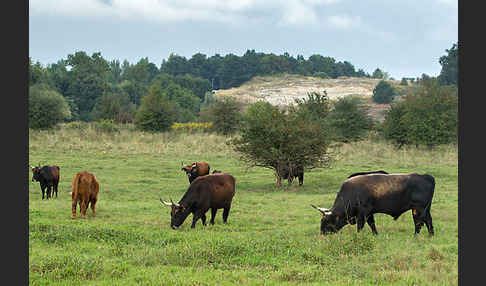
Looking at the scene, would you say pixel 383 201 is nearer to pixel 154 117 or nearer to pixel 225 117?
pixel 225 117

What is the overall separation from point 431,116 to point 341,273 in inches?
1245

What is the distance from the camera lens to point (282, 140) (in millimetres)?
22453

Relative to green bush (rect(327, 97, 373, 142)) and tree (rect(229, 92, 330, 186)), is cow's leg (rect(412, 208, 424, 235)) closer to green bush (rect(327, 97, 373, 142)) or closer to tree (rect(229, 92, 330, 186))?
tree (rect(229, 92, 330, 186))

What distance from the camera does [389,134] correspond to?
130ft

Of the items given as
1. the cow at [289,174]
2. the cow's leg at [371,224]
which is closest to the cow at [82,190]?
the cow's leg at [371,224]

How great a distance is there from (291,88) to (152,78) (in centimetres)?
4896

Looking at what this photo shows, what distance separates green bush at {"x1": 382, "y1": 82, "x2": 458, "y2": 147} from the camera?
3638 centimetres

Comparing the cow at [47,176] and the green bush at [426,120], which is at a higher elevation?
the green bush at [426,120]

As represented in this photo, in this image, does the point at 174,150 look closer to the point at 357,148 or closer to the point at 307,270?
the point at 357,148

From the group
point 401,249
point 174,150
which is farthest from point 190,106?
point 401,249

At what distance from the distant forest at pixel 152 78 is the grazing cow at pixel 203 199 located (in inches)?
1525

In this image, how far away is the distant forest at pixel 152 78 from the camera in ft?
243

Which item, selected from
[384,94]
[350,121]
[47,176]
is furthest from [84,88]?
[47,176]

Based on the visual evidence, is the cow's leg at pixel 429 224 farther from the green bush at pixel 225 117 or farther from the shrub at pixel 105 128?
the shrub at pixel 105 128
